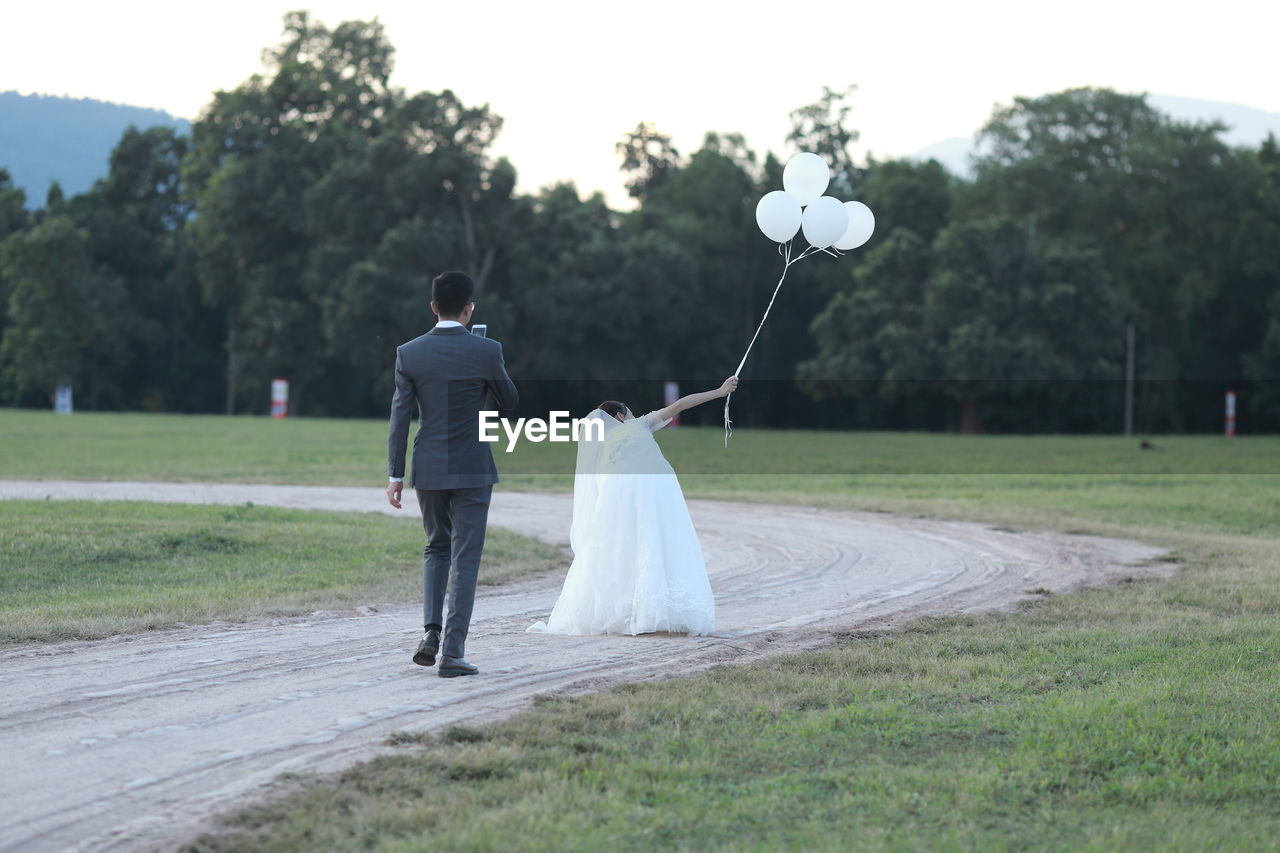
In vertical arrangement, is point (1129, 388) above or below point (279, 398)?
above

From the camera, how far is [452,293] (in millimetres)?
7336

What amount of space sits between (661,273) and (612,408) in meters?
58.2

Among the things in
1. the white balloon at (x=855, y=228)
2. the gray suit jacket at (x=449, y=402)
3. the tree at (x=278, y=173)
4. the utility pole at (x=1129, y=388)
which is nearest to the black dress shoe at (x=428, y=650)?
the gray suit jacket at (x=449, y=402)

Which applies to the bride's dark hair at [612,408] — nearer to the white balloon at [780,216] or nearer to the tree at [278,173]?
the white balloon at [780,216]

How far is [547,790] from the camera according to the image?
5.19 meters

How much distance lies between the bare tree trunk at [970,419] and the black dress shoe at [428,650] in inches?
2287

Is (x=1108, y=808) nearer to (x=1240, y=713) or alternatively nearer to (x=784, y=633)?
(x=1240, y=713)

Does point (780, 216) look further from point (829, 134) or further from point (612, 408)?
point (829, 134)

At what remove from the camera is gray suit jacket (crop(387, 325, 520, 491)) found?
24.0ft

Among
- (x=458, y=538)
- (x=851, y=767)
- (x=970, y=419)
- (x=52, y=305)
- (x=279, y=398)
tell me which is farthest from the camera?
(x=52, y=305)

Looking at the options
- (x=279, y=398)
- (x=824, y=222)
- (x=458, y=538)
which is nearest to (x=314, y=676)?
(x=458, y=538)

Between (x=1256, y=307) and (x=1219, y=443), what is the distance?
82.4 feet

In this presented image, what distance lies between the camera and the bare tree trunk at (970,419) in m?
63.4

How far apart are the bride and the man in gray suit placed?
1.69 metres
